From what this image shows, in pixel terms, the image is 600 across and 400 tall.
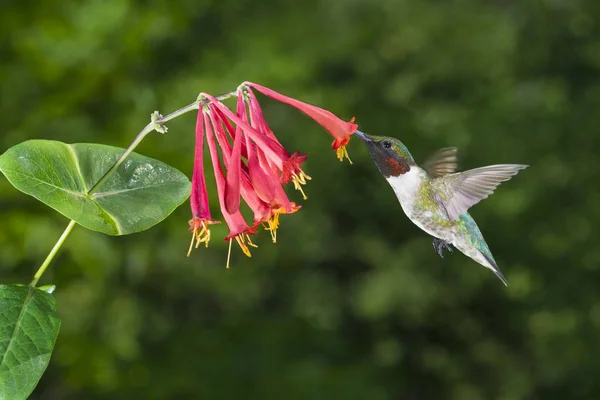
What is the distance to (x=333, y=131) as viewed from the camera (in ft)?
3.55

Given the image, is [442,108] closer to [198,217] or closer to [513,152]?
[513,152]

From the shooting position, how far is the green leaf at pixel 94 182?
3.94ft

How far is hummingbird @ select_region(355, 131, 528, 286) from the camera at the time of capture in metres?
1.34

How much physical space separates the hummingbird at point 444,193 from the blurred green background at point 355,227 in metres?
2.90

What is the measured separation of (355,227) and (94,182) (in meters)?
4.79

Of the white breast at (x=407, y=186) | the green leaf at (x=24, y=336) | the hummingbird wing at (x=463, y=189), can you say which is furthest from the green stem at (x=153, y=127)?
the hummingbird wing at (x=463, y=189)

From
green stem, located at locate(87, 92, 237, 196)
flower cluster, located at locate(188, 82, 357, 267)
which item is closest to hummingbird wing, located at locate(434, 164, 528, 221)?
flower cluster, located at locate(188, 82, 357, 267)

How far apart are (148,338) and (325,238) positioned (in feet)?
5.02

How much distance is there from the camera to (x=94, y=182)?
1.29 m

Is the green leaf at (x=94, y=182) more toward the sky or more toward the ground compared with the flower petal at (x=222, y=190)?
more toward the sky

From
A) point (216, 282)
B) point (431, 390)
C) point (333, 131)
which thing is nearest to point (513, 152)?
point (431, 390)

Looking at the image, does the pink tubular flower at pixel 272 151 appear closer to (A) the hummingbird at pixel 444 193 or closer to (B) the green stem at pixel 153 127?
(B) the green stem at pixel 153 127

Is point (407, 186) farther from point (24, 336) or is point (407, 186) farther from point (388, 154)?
point (24, 336)

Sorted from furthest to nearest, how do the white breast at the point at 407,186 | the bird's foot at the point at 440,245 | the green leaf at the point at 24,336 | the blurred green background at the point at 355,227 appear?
1. the blurred green background at the point at 355,227
2. the bird's foot at the point at 440,245
3. the white breast at the point at 407,186
4. the green leaf at the point at 24,336
